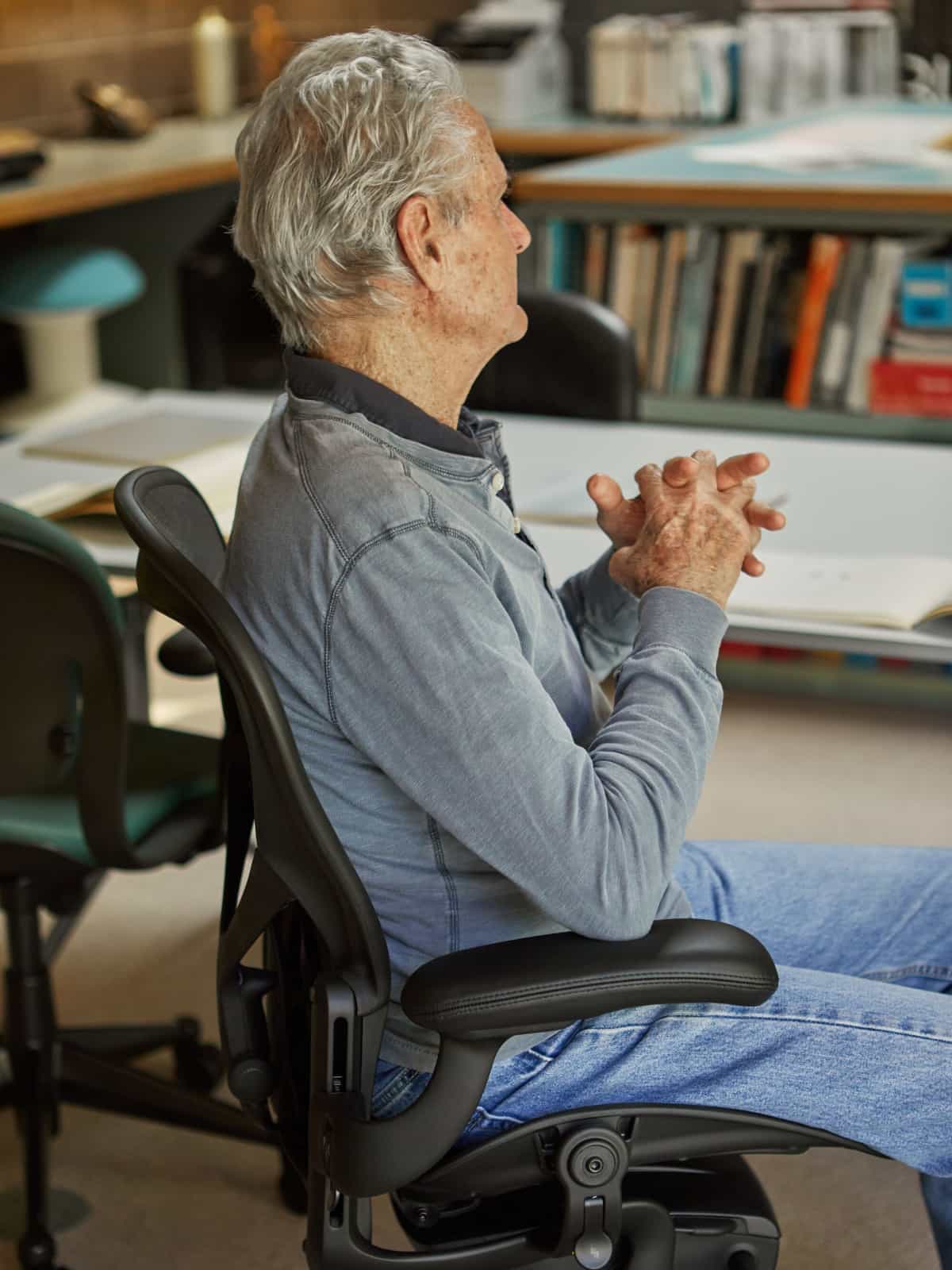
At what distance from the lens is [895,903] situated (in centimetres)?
158

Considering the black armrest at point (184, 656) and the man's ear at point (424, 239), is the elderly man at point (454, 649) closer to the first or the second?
the man's ear at point (424, 239)

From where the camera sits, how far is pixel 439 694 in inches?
45.2

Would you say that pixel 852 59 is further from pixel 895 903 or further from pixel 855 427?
pixel 895 903

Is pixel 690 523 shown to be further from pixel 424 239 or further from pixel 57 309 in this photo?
pixel 57 309

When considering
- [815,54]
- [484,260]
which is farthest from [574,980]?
[815,54]

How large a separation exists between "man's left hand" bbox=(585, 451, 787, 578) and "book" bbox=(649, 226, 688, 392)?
2279 mm

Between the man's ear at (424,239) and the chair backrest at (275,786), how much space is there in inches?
11.0

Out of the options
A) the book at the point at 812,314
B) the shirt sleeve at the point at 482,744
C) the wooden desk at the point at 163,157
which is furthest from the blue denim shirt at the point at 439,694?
the wooden desk at the point at 163,157

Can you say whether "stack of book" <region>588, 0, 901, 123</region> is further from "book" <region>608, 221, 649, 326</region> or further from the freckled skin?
the freckled skin

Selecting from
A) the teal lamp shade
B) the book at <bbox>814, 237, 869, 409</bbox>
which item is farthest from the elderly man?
the teal lamp shade

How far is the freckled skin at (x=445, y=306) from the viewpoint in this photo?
128cm

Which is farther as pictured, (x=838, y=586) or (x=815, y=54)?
(x=815, y=54)

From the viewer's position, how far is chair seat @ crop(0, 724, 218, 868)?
181 cm

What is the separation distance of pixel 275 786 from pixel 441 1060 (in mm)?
→ 232
